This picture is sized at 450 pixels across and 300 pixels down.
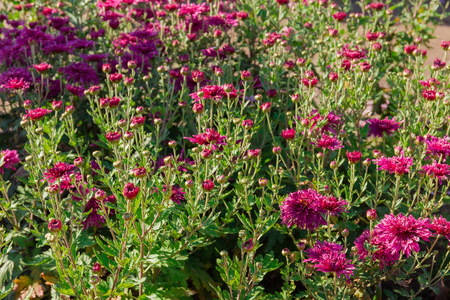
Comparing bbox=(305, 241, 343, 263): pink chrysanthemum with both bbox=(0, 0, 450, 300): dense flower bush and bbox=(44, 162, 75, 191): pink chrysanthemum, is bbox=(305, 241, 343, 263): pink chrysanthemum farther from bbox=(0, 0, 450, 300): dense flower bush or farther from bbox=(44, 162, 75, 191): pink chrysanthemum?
bbox=(44, 162, 75, 191): pink chrysanthemum

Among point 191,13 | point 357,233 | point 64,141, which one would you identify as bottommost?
point 357,233

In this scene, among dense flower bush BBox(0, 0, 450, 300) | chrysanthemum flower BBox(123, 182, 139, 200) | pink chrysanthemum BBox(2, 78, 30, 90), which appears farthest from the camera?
pink chrysanthemum BBox(2, 78, 30, 90)

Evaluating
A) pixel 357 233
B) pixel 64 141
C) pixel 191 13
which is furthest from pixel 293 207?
pixel 191 13

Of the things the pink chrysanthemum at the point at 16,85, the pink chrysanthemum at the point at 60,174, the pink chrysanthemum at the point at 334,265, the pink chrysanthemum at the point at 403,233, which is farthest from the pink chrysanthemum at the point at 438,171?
the pink chrysanthemum at the point at 16,85

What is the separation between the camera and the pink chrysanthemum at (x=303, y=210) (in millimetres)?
1871

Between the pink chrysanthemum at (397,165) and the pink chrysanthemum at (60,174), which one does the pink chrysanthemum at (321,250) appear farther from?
the pink chrysanthemum at (60,174)

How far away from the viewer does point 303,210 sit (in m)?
1.89

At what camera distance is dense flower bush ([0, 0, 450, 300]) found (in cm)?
191

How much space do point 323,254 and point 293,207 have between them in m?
0.22

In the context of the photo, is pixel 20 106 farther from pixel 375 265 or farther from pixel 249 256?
pixel 375 265

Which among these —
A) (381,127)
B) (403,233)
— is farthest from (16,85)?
(403,233)

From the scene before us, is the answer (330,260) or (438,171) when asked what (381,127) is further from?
(330,260)

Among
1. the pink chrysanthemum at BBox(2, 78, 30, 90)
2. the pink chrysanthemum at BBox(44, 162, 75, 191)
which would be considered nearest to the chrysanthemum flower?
the pink chrysanthemum at BBox(44, 162, 75, 191)

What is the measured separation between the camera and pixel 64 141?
3.24 meters
